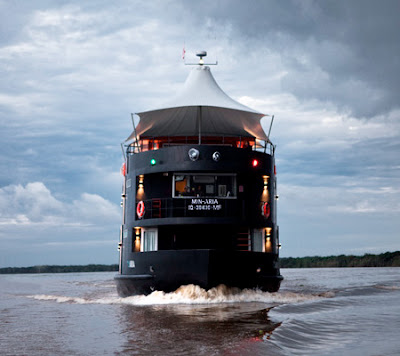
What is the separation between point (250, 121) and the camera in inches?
1049

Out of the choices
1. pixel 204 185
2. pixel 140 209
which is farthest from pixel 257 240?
pixel 140 209

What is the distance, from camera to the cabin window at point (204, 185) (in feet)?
74.4

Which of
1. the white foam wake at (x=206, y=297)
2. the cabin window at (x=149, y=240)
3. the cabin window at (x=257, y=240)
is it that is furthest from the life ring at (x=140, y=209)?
the cabin window at (x=257, y=240)

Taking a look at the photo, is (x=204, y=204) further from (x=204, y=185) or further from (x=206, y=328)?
(x=206, y=328)

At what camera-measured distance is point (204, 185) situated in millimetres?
23062

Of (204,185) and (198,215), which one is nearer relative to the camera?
(198,215)

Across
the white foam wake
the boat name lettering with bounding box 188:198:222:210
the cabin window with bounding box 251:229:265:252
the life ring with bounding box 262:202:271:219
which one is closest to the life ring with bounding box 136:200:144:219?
the boat name lettering with bounding box 188:198:222:210

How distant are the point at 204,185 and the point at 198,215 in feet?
6.05

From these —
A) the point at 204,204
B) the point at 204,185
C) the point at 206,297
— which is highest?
the point at 204,185

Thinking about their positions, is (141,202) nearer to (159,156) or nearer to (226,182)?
(159,156)

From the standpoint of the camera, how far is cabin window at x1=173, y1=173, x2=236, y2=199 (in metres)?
22.7

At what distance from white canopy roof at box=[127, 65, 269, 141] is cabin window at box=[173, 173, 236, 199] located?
3.37 metres

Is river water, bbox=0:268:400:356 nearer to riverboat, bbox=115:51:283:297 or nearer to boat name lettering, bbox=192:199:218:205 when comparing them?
riverboat, bbox=115:51:283:297

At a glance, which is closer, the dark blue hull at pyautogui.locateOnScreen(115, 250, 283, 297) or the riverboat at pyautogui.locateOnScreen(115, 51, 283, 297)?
the dark blue hull at pyautogui.locateOnScreen(115, 250, 283, 297)
